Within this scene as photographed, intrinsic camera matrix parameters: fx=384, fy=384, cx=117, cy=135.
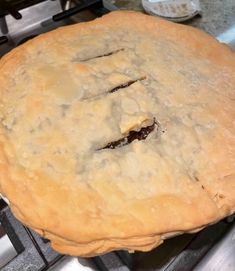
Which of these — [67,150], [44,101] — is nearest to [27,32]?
[44,101]

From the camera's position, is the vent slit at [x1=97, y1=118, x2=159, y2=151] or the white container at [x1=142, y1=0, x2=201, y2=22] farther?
the white container at [x1=142, y1=0, x2=201, y2=22]

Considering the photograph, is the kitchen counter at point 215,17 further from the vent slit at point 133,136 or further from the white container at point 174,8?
the vent slit at point 133,136

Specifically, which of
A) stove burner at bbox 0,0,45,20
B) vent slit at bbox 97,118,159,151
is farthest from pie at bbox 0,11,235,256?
stove burner at bbox 0,0,45,20

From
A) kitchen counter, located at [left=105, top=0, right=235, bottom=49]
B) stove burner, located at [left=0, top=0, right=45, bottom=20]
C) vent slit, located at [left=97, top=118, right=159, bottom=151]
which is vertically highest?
stove burner, located at [left=0, top=0, right=45, bottom=20]

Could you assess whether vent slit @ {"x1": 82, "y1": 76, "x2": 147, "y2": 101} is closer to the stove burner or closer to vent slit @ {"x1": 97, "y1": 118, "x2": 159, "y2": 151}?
vent slit @ {"x1": 97, "y1": 118, "x2": 159, "y2": 151}

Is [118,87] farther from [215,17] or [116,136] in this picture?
[215,17]

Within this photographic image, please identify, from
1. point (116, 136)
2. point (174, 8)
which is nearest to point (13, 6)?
point (174, 8)
